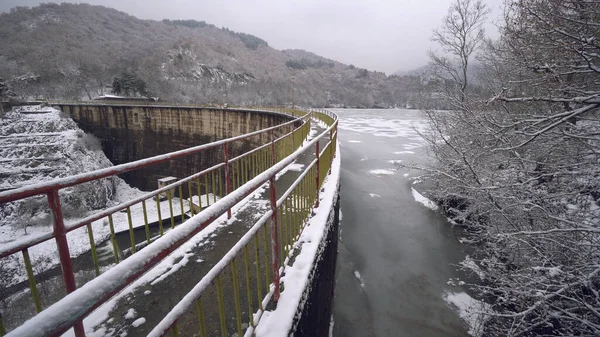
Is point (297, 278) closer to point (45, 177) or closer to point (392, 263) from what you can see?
point (392, 263)

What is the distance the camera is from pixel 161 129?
96.0ft

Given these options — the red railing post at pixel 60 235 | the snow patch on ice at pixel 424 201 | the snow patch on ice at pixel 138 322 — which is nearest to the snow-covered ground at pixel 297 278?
the snow patch on ice at pixel 138 322

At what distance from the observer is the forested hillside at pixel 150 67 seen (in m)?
57.8

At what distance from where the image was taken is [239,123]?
85.0ft

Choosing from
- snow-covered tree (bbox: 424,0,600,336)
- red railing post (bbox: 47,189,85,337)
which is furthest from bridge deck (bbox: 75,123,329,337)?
snow-covered tree (bbox: 424,0,600,336)

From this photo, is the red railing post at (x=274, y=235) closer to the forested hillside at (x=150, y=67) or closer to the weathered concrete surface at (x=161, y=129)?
the forested hillside at (x=150, y=67)

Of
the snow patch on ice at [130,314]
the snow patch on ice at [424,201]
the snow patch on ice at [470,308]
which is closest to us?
the snow patch on ice at [130,314]

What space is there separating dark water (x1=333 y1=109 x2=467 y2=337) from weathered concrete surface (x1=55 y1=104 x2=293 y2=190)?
13.5 metres

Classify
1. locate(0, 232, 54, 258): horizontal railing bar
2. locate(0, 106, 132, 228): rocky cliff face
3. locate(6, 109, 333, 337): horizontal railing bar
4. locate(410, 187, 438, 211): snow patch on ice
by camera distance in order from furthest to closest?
locate(0, 106, 132, 228): rocky cliff face, locate(410, 187, 438, 211): snow patch on ice, locate(0, 232, 54, 258): horizontal railing bar, locate(6, 109, 333, 337): horizontal railing bar

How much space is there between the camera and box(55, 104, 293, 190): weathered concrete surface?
25.1 metres

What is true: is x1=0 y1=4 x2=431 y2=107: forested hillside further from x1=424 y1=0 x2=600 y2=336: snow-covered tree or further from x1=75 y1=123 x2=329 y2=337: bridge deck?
x1=75 y1=123 x2=329 y2=337: bridge deck

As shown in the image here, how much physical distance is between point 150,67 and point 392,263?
89.1m

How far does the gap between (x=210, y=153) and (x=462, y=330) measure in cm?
2272

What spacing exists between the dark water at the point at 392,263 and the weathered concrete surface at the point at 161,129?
13.5m
